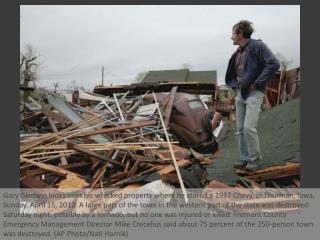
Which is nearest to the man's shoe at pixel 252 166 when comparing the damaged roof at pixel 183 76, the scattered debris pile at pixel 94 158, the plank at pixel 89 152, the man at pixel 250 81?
the man at pixel 250 81

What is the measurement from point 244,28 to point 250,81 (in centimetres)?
64

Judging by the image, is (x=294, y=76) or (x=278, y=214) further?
(x=294, y=76)

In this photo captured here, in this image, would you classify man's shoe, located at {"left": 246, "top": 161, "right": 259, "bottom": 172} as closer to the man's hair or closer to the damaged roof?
the man's hair

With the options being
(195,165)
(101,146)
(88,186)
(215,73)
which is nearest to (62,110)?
(101,146)

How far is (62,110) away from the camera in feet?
18.0

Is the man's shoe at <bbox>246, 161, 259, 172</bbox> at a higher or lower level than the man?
lower

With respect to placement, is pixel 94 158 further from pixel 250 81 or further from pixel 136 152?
pixel 250 81

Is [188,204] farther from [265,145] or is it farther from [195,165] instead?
[265,145]

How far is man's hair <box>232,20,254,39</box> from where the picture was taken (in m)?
3.80

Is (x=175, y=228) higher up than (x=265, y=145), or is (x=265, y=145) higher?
(x=265, y=145)

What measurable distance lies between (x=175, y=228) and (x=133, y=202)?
465 mm

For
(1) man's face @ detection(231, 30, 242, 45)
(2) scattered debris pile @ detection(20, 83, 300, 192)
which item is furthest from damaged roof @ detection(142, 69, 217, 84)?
(1) man's face @ detection(231, 30, 242, 45)

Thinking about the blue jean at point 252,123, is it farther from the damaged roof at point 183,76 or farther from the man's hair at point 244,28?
the damaged roof at point 183,76

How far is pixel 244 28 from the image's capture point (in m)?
3.83
